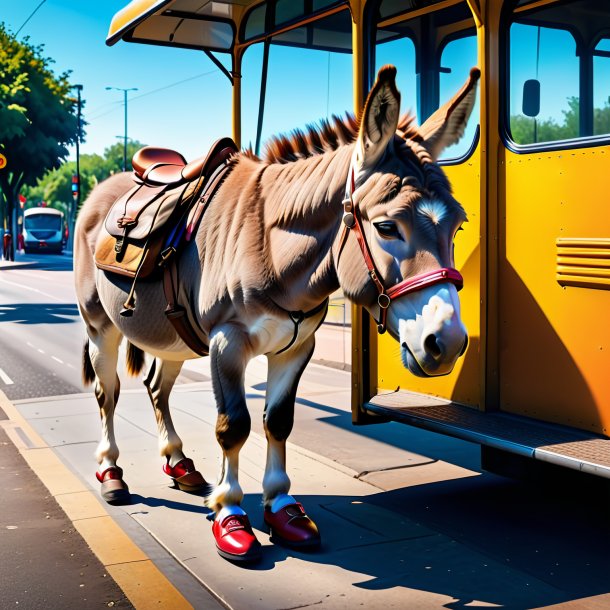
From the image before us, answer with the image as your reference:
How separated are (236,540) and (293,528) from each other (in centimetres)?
35

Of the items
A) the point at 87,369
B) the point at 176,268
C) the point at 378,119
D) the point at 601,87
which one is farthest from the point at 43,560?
the point at 601,87

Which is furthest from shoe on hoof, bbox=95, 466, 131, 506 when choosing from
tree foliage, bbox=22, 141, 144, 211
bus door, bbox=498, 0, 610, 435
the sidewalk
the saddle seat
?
tree foliage, bbox=22, 141, 144, 211

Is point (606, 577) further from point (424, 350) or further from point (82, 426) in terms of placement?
point (82, 426)

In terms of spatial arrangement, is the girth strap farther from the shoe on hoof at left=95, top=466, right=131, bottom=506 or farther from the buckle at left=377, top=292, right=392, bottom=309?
the shoe on hoof at left=95, top=466, right=131, bottom=506

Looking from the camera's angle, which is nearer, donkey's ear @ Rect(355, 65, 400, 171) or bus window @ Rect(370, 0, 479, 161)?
donkey's ear @ Rect(355, 65, 400, 171)

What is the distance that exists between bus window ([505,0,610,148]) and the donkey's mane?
109cm

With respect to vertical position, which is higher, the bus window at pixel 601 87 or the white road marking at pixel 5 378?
the bus window at pixel 601 87

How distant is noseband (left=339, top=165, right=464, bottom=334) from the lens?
357 cm

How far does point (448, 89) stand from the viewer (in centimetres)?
547

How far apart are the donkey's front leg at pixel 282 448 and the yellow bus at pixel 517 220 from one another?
862 millimetres

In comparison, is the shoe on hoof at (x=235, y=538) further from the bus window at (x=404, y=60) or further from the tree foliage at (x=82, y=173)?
the tree foliage at (x=82, y=173)

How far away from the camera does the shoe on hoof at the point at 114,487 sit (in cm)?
540

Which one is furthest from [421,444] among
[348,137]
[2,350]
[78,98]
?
[78,98]

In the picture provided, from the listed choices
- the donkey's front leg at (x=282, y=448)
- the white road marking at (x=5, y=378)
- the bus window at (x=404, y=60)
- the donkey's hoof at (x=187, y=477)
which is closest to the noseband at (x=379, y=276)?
the donkey's front leg at (x=282, y=448)
